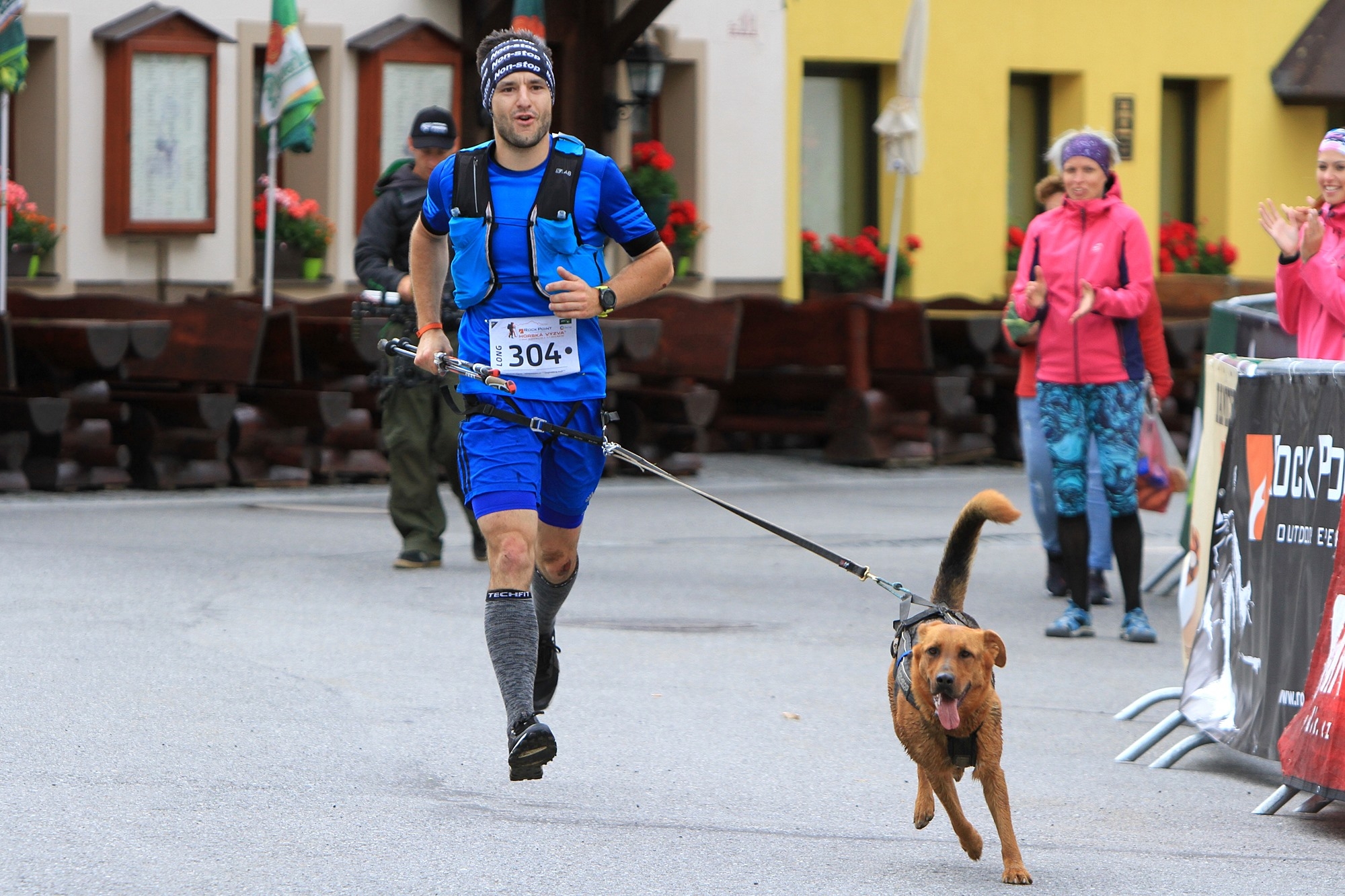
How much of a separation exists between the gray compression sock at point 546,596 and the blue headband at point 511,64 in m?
1.40

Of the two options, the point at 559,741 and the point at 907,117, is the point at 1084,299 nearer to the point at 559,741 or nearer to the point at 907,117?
the point at 559,741

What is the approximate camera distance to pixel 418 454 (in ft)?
34.4

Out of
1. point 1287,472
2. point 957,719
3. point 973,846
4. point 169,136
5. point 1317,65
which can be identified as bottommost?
point 973,846

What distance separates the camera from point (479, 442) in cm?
595

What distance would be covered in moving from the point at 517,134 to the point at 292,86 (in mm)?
9553

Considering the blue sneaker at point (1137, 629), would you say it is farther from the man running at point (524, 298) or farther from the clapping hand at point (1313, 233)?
the man running at point (524, 298)

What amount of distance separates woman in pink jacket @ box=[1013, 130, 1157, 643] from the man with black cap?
2.72 meters

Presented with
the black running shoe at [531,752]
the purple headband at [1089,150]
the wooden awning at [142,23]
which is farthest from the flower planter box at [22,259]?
the black running shoe at [531,752]

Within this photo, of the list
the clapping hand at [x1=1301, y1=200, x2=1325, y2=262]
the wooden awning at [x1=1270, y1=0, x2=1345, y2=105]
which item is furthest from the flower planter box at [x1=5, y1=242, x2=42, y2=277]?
the wooden awning at [x1=1270, y1=0, x2=1345, y2=105]

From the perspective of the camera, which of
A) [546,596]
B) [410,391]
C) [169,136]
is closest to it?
[546,596]

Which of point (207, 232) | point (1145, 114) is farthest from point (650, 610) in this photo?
point (1145, 114)

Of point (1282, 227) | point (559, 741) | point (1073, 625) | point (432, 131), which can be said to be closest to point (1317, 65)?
point (432, 131)

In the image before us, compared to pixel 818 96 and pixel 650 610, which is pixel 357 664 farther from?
pixel 818 96

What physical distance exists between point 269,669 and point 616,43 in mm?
10977
